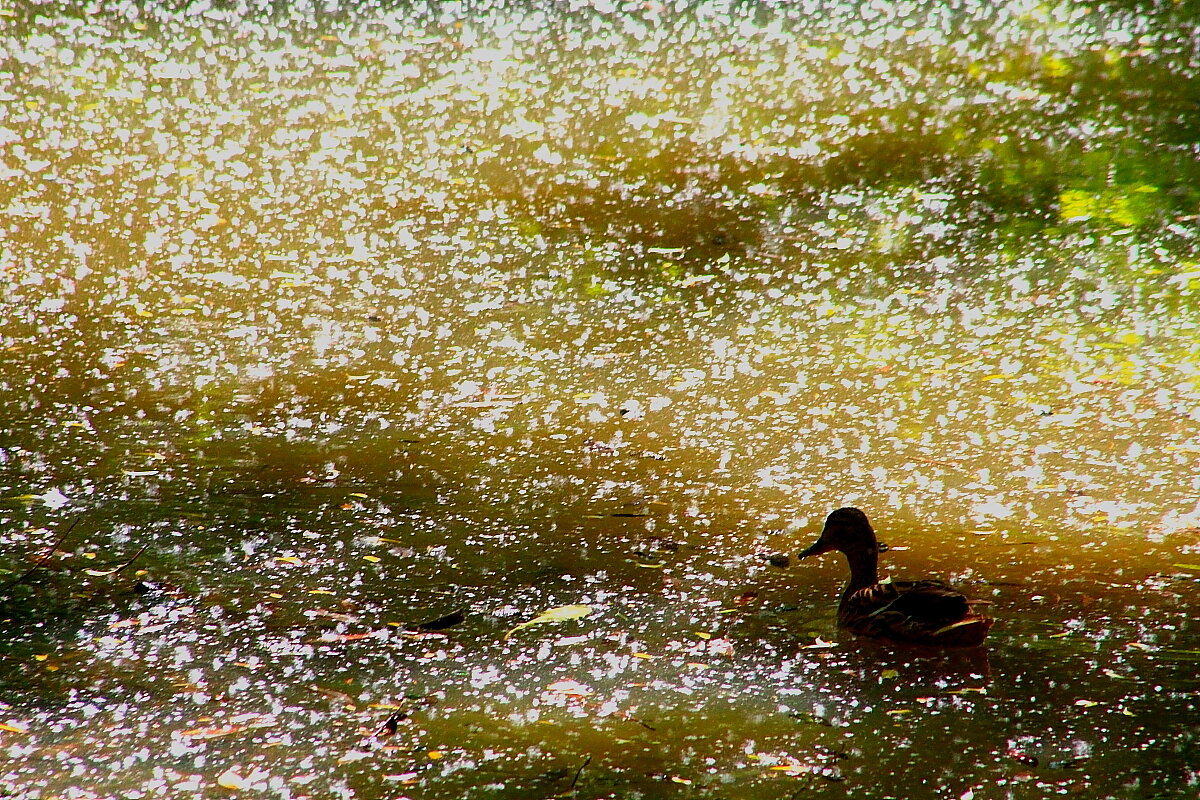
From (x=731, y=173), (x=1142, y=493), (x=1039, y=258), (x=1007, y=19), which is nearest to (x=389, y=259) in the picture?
(x=731, y=173)

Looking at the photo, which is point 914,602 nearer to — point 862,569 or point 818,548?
point 862,569

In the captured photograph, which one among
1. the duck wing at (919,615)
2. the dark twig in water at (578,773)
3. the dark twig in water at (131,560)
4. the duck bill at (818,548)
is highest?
the dark twig in water at (131,560)

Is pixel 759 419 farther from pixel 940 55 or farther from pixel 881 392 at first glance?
pixel 940 55

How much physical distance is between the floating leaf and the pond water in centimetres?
1

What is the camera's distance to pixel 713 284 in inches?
244

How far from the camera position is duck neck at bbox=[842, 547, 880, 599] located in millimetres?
3635

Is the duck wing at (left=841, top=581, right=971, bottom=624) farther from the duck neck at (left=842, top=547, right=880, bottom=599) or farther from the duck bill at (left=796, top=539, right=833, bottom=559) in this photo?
the duck bill at (left=796, top=539, right=833, bottom=559)

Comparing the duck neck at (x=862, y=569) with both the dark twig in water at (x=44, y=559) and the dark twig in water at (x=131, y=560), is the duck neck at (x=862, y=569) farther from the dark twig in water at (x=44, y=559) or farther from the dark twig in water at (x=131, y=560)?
the dark twig in water at (x=44, y=559)

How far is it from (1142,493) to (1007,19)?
7168 mm

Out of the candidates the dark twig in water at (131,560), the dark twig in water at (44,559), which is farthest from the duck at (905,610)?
the dark twig in water at (44,559)

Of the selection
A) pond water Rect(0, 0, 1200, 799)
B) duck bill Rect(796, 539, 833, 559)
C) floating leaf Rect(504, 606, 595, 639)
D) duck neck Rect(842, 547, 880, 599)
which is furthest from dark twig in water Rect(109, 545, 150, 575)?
duck neck Rect(842, 547, 880, 599)

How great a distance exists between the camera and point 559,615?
3.56m

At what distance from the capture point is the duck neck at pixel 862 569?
3635 millimetres

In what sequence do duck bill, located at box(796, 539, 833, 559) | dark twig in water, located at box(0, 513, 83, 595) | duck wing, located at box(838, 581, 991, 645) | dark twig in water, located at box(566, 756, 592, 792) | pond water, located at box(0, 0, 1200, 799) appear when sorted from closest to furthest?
1. dark twig in water, located at box(566, 756, 592, 792)
2. pond water, located at box(0, 0, 1200, 799)
3. duck wing, located at box(838, 581, 991, 645)
4. dark twig in water, located at box(0, 513, 83, 595)
5. duck bill, located at box(796, 539, 833, 559)
